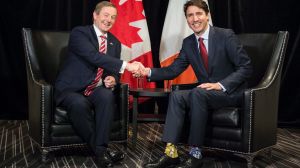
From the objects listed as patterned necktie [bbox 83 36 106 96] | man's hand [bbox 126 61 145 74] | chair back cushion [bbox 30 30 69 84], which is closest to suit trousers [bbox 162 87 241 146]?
man's hand [bbox 126 61 145 74]

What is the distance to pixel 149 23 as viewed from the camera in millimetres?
5266

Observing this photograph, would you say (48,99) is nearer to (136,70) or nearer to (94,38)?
(94,38)

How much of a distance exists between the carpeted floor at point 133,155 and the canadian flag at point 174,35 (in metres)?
0.79

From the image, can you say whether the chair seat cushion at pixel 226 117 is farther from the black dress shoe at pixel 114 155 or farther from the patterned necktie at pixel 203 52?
the black dress shoe at pixel 114 155

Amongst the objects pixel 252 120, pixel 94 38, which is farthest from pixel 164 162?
pixel 94 38

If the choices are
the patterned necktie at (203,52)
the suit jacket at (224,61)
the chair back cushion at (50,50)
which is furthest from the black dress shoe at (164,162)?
the chair back cushion at (50,50)

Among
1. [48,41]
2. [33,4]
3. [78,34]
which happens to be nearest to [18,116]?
[33,4]

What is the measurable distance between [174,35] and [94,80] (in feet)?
4.91

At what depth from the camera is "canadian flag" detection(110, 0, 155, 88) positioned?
486cm

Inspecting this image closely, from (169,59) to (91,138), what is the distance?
1.75 meters

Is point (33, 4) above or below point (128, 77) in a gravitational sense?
above

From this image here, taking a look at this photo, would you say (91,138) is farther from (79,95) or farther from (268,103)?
(268,103)

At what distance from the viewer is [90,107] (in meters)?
3.49

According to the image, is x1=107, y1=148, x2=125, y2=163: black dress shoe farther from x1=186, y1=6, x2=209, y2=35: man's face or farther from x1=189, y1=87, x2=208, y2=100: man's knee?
x1=186, y1=6, x2=209, y2=35: man's face
